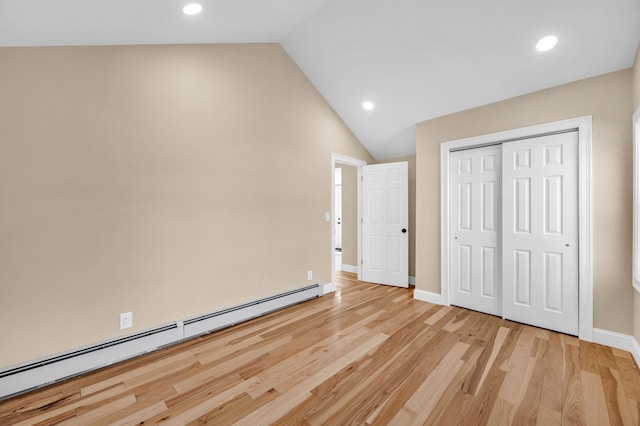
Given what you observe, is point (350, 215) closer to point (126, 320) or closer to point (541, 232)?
point (541, 232)

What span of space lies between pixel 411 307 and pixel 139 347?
290 centimetres

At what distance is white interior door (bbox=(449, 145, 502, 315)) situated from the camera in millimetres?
3238

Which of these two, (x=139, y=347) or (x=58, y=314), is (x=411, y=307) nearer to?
(x=139, y=347)

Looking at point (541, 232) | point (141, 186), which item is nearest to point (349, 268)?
point (541, 232)

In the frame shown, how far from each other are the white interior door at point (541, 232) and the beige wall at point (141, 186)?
2450 millimetres

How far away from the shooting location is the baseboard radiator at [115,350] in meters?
1.89

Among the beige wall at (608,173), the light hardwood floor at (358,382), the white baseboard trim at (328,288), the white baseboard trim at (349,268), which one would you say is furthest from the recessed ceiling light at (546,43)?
the white baseboard trim at (349,268)

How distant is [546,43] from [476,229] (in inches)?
75.5

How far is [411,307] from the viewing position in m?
3.50

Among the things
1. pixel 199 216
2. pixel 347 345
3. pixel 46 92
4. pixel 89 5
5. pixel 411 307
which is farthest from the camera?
pixel 411 307

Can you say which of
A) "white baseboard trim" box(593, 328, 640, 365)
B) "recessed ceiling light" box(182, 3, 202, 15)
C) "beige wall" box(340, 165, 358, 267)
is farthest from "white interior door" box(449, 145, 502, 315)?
"recessed ceiling light" box(182, 3, 202, 15)

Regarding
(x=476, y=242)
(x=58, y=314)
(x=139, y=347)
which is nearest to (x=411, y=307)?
(x=476, y=242)

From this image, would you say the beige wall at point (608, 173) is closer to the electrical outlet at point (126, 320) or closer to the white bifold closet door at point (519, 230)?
the white bifold closet door at point (519, 230)

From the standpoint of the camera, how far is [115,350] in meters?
2.25
